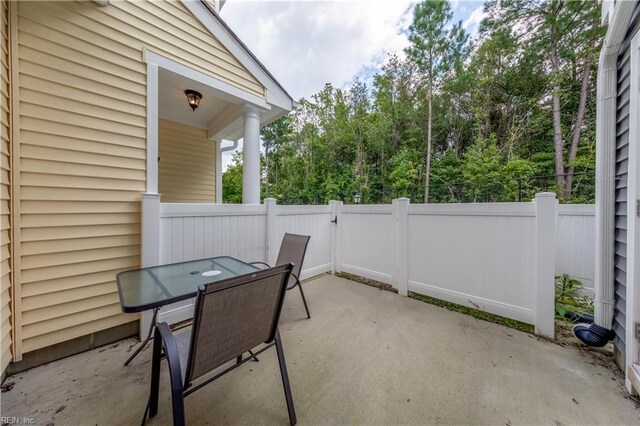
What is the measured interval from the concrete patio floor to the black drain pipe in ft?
0.46

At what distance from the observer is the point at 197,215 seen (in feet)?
8.52

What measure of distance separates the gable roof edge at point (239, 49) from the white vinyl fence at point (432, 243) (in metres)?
1.70

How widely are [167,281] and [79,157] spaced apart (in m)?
1.41

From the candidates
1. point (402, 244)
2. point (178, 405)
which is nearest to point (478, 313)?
point (402, 244)

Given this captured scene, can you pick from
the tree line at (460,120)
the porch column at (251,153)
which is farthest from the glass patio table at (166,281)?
the tree line at (460,120)

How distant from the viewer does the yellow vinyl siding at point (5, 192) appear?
1.64 meters

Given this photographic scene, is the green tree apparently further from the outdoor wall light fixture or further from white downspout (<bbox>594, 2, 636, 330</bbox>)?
the outdoor wall light fixture

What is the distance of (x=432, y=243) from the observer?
3039 mm

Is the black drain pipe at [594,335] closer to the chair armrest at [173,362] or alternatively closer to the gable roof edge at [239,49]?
the chair armrest at [173,362]

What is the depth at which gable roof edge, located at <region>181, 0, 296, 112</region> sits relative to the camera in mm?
2722

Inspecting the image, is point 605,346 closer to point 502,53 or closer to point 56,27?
point 56,27

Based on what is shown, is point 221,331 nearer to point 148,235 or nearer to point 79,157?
point 148,235

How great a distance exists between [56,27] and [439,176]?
10.2m

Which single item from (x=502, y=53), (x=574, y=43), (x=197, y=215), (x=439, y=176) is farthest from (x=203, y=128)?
(x=574, y=43)
